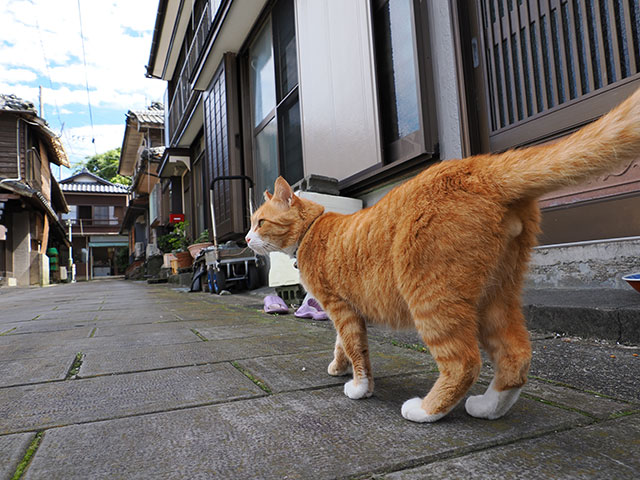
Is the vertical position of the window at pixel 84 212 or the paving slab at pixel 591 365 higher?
the window at pixel 84 212

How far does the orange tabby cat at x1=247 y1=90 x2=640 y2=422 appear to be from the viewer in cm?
110

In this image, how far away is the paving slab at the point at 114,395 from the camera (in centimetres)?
135

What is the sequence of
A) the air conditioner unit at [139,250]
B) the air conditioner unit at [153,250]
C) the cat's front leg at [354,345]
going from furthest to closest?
1. the air conditioner unit at [139,250]
2. the air conditioner unit at [153,250]
3. the cat's front leg at [354,345]

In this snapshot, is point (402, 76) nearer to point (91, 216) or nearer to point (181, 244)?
point (181, 244)

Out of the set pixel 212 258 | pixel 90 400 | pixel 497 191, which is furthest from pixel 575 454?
pixel 212 258

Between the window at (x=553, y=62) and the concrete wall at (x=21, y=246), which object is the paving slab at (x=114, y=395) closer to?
the window at (x=553, y=62)

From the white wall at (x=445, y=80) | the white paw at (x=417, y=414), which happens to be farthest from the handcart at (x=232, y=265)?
the white paw at (x=417, y=414)

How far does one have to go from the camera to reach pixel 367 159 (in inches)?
176

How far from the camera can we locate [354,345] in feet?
5.00

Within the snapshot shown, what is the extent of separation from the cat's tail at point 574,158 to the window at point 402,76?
2489mm

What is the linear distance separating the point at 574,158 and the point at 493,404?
2.38 ft

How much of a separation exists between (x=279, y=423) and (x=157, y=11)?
1429cm

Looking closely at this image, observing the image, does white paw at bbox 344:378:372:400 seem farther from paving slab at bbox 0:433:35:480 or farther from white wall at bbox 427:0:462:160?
white wall at bbox 427:0:462:160

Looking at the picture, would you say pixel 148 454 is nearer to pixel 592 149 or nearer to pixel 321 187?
pixel 592 149
